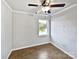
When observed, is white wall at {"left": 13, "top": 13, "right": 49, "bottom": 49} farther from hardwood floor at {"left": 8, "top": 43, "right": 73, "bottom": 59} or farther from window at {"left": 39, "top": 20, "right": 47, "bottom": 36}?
hardwood floor at {"left": 8, "top": 43, "right": 73, "bottom": 59}

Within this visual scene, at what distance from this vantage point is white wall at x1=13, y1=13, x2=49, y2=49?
4.99m

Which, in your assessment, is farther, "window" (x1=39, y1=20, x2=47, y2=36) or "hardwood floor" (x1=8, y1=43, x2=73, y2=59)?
"window" (x1=39, y1=20, x2=47, y2=36)

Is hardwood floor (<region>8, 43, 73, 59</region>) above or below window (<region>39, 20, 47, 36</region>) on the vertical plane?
below

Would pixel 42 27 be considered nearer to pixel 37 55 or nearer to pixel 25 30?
pixel 25 30

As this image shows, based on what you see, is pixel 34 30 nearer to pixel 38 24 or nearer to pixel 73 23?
pixel 38 24

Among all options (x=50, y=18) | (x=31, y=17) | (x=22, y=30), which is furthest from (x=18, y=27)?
(x=50, y=18)

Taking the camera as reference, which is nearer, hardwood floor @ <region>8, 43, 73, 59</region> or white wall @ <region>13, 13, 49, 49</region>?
hardwood floor @ <region>8, 43, 73, 59</region>

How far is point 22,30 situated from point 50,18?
265 centimetres

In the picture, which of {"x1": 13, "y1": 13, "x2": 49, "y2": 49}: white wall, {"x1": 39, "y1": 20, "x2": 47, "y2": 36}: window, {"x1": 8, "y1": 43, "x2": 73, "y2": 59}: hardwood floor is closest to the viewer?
{"x1": 8, "y1": 43, "x2": 73, "y2": 59}: hardwood floor

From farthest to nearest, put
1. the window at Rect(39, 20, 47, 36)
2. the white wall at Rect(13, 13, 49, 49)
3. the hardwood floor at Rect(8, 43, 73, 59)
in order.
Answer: the window at Rect(39, 20, 47, 36) < the white wall at Rect(13, 13, 49, 49) < the hardwood floor at Rect(8, 43, 73, 59)

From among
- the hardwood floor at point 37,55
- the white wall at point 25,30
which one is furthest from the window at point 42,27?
the hardwood floor at point 37,55

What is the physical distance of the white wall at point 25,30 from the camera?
4994 mm

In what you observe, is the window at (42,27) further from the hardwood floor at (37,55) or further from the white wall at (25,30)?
the hardwood floor at (37,55)

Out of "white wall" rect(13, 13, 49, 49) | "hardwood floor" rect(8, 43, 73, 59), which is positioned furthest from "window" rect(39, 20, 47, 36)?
"hardwood floor" rect(8, 43, 73, 59)
